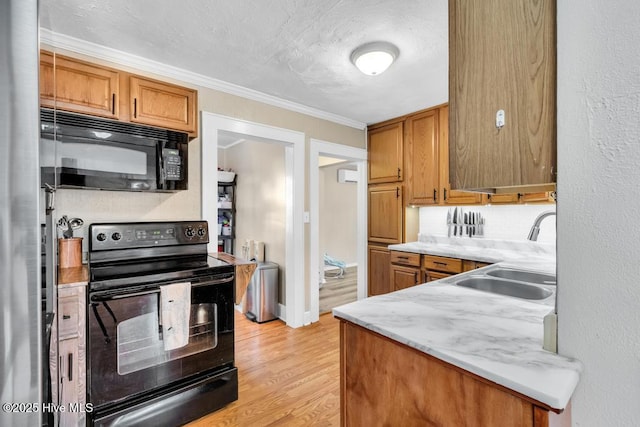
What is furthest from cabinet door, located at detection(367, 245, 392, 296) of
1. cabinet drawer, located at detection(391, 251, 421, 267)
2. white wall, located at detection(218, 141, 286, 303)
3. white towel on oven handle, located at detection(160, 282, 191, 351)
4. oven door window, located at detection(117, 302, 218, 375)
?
white towel on oven handle, located at detection(160, 282, 191, 351)

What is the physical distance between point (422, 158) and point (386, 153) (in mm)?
484

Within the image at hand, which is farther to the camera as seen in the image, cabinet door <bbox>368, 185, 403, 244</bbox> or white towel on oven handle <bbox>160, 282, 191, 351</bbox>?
cabinet door <bbox>368, 185, 403, 244</bbox>

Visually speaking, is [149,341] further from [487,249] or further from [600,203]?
[487,249]

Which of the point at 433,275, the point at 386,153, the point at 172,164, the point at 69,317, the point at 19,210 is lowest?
the point at 433,275

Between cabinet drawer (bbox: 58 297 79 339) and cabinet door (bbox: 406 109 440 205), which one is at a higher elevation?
cabinet door (bbox: 406 109 440 205)

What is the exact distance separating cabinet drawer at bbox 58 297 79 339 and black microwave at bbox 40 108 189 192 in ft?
2.16

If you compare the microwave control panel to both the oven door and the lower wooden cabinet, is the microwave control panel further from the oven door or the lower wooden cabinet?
the lower wooden cabinet

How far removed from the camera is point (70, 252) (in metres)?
1.71

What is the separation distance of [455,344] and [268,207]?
121 inches

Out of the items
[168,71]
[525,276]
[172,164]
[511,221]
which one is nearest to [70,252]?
[172,164]

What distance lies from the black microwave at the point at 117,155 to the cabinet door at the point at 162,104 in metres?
0.06

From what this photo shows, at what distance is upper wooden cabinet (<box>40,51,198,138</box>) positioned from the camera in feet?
5.46

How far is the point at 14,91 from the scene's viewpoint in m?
0.40

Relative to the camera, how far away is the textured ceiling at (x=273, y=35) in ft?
5.23
